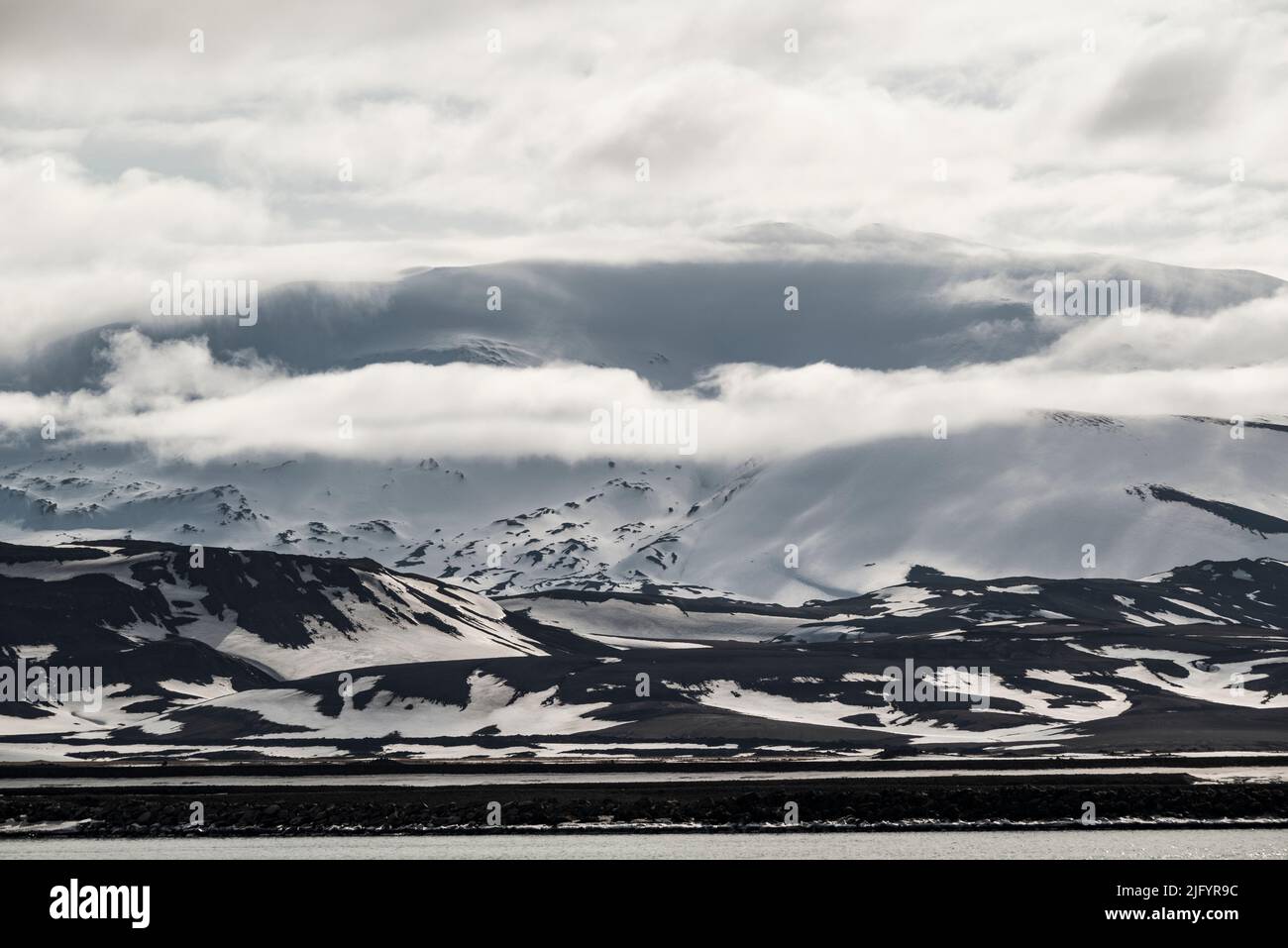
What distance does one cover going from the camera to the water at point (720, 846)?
83.1 meters

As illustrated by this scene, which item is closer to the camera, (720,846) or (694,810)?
(720,846)

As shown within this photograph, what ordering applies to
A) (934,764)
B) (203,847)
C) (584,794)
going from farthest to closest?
1. (934,764)
2. (584,794)
3. (203,847)

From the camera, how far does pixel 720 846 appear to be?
90.1 m

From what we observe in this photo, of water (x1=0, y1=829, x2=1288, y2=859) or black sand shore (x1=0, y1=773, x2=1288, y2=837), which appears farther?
black sand shore (x1=0, y1=773, x2=1288, y2=837)

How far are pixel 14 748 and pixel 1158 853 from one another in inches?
5858

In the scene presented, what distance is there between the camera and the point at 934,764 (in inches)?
6088

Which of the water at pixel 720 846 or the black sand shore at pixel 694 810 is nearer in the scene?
the water at pixel 720 846

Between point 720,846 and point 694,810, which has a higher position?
point 720,846

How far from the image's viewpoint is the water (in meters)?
83.1
